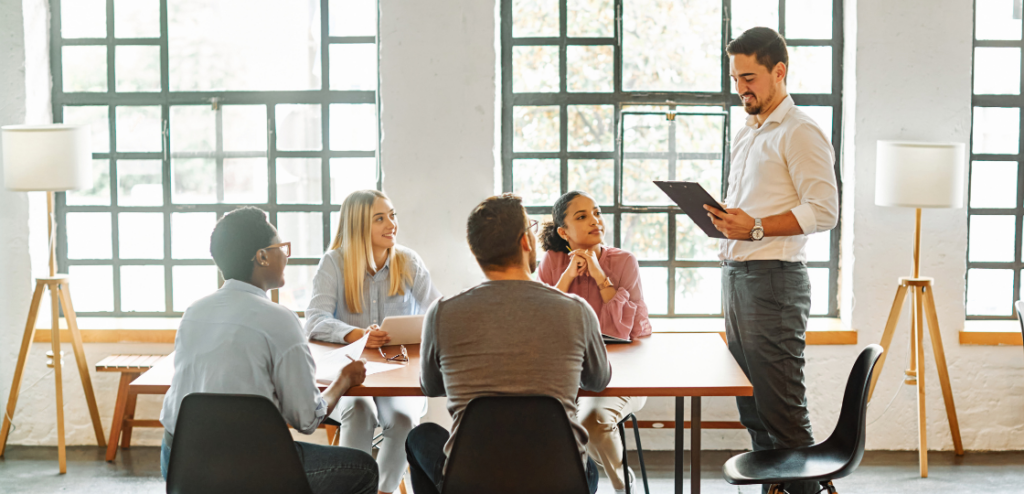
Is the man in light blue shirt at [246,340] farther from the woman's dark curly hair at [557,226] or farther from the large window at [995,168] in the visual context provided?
the large window at [995,168]

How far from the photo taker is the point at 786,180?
296cm

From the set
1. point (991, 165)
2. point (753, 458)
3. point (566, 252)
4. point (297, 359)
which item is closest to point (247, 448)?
point (297, 359)

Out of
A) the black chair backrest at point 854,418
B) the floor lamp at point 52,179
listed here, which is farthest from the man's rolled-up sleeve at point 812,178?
the floor lamp at point 52,179

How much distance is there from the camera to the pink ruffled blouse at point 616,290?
3.20m

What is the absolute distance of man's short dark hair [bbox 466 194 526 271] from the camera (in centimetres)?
216

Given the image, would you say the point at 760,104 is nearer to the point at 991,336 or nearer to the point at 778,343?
the point at 778,343

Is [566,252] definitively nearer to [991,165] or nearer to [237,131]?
[237,131]

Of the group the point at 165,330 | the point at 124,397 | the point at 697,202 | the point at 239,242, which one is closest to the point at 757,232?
the point at 697,202

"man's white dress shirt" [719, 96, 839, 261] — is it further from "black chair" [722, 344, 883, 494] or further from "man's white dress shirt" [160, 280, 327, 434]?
"man's white dress shirt" [160, 280, 327, 434]

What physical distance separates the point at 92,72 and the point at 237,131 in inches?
34.9

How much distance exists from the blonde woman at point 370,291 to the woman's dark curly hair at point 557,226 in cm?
56

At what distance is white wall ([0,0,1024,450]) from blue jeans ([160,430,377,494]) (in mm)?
1805

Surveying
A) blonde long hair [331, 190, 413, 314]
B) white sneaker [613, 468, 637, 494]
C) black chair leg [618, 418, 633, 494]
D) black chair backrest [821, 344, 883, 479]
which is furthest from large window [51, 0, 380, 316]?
black chair backrest [821, 344, 883, 479]

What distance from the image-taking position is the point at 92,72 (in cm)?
455
